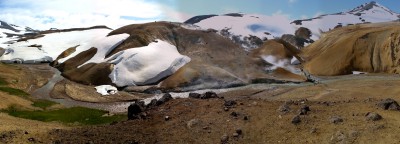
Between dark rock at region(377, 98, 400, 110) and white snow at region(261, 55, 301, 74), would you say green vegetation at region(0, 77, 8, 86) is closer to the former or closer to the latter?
white snow at region(261, 55, 301, 74)

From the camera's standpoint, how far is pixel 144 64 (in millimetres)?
110625

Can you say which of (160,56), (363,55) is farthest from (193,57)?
(363,55)

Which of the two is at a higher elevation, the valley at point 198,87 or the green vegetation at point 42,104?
the valley at point 198,87

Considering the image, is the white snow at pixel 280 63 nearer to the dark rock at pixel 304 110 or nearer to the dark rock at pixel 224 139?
the dark rock at pixel 304 110

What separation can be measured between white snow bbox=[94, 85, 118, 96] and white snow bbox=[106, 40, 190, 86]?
469cm

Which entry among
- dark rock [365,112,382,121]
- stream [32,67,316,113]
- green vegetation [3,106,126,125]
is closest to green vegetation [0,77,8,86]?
stream [32,67,316,113]

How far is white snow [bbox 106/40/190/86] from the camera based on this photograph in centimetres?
Result: 10406

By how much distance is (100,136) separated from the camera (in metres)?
32.8

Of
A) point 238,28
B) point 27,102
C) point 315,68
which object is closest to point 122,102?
point 27,102

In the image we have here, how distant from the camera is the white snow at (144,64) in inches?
4097

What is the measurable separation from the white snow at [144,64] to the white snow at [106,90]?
4.69m

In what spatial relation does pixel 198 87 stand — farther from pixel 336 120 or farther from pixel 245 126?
pixel 336 120

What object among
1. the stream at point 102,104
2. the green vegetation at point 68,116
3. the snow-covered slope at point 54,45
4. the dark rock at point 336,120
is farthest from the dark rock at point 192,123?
the snow-covered slope at point 54,45

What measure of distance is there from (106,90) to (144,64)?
58.7 ft
